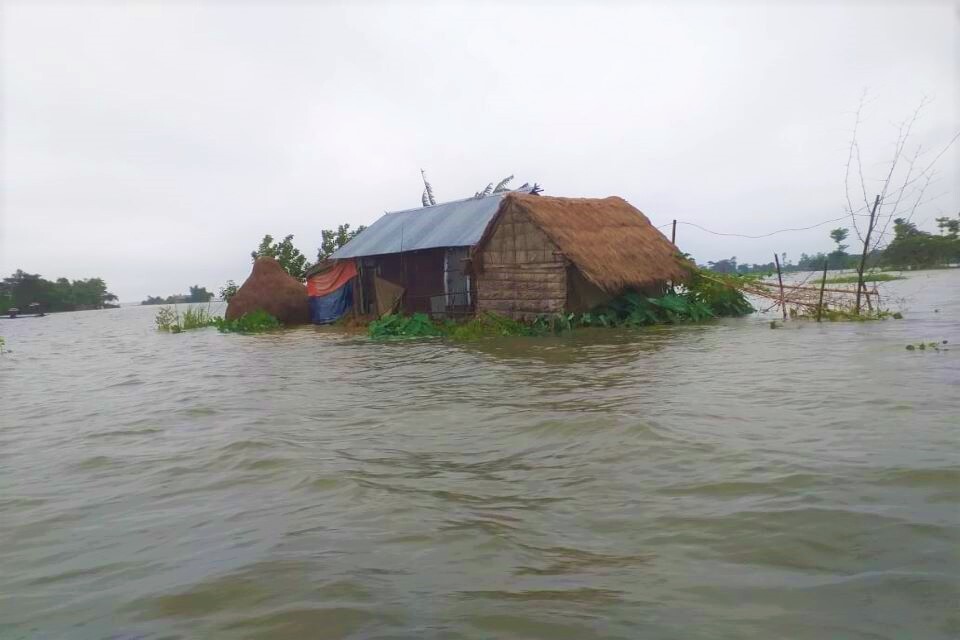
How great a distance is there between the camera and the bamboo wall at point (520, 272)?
1283cm

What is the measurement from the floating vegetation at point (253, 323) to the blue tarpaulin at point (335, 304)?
134cm

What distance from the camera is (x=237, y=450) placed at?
4.75m

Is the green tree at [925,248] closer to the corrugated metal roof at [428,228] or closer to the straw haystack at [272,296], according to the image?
the corrugated metal roof at [428,228]

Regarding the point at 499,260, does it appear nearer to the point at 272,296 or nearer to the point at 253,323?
the point at 253,323

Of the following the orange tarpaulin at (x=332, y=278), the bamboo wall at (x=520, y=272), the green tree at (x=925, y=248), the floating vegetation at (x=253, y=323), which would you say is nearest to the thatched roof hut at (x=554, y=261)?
the bamboo wall at (x=520, y=272)

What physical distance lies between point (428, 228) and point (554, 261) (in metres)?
5.75

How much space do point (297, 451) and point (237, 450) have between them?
49cm

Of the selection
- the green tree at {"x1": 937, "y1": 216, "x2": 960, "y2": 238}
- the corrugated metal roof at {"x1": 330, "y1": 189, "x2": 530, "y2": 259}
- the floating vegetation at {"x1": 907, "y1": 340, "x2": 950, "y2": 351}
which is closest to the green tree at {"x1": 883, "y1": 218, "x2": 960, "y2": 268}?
the green tree at {"x1": 937, "y1": 216, "x2": 960, "y2": 238}

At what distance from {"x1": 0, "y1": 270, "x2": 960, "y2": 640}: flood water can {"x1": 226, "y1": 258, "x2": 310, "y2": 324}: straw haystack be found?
12.7 metres

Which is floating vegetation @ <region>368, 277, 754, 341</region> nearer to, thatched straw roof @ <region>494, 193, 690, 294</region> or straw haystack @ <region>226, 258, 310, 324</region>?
thatched straw roof @ <region>494, 193, 690, 294</region>

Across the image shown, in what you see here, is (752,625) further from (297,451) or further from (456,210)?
→ (456,210)

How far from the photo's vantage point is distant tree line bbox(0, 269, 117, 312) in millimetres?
45562

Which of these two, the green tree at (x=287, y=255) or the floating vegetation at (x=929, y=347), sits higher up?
the green tree at (x=287, y=255)

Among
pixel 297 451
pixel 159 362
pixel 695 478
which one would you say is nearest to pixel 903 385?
pixel 695 478
